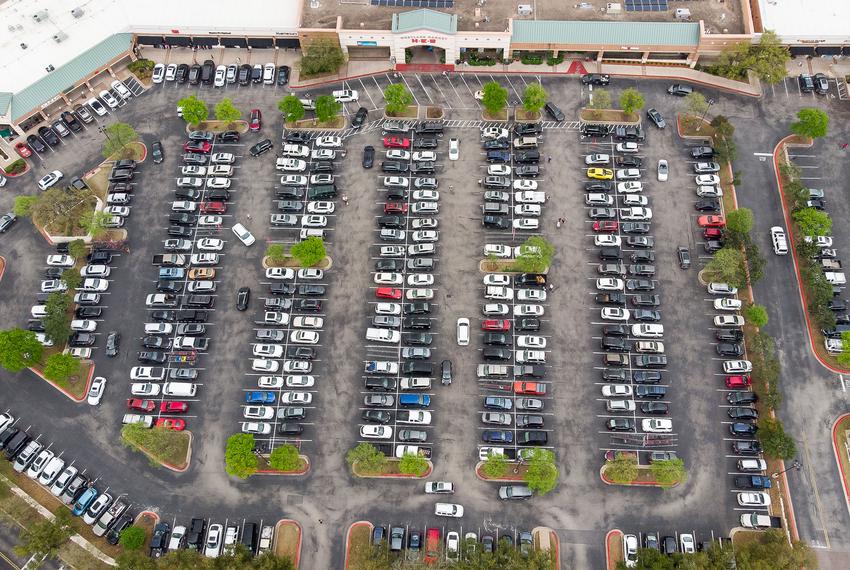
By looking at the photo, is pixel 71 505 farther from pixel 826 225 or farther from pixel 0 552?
pixel 826 225

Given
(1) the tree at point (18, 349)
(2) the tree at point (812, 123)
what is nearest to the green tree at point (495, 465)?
(1) the tree at point (18, 349)

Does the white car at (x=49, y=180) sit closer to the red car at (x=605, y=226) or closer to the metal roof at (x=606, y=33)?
the metal roof at (x=606, y=33)

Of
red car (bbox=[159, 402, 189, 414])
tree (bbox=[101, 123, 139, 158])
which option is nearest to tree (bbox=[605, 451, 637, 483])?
red car (bbox=[159, 402, 189, 414])

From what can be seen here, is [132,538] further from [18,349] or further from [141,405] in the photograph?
[18,349]

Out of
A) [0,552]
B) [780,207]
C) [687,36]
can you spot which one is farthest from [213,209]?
[780,207]

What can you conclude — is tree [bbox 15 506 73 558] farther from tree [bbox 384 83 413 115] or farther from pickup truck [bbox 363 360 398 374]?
tree [bbox 384 83 413 115]
